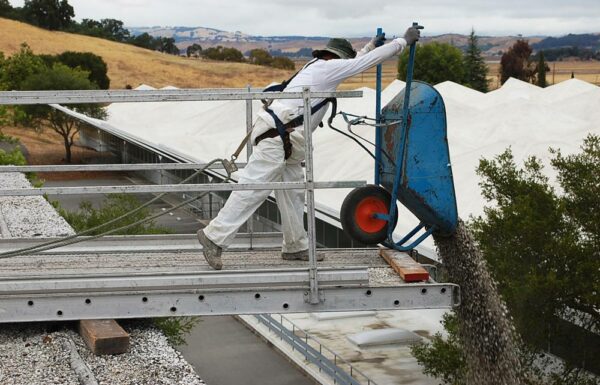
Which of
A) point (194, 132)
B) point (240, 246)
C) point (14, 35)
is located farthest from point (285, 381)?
point (14, 35)

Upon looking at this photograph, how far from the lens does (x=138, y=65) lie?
102125 millimetres

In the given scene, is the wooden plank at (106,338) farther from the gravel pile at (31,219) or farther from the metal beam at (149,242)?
the gravel pile at (31,219)

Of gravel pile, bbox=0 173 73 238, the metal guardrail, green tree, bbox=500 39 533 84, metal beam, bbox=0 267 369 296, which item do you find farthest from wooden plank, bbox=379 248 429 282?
green tree, bbox=500 39 533 84

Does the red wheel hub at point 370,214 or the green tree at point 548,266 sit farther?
the green tree at point 548,266

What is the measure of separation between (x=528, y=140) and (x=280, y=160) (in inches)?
936

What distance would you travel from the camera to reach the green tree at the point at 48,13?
113 metres

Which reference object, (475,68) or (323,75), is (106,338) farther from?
(475,68)

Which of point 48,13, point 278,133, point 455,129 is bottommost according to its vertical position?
point 455,129

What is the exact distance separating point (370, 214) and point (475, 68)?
83179 mm

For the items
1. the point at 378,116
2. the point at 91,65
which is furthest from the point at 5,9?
the point at 378,116

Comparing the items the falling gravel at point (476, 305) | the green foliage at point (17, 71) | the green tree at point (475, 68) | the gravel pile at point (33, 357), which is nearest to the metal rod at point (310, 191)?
the falling gravel at point (476, 305)

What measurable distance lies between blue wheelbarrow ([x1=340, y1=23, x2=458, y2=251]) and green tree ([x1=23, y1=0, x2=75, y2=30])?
109m

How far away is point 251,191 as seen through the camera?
7.45 m

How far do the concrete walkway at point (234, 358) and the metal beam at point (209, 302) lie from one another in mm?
12800
